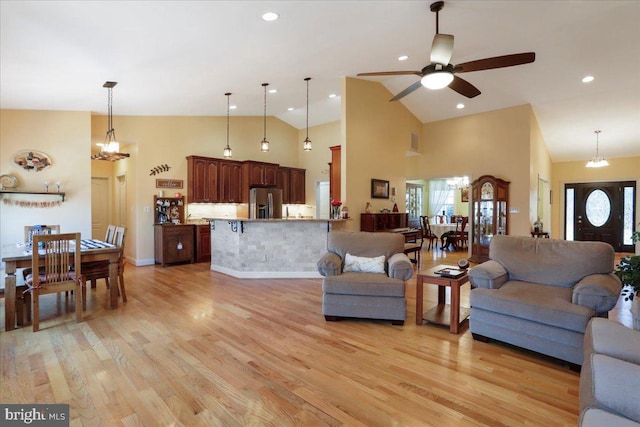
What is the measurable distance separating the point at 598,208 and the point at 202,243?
1089 cm

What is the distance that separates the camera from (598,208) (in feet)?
31.0

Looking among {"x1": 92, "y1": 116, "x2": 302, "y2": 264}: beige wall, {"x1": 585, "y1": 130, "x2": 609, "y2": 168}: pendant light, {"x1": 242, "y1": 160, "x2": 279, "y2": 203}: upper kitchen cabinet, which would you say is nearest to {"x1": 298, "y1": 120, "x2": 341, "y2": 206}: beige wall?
{"x1": 242, "y1": 160, "x2": 279, "y2": 203}: upper kitchen cabinet

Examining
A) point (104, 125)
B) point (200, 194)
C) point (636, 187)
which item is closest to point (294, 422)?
point (200, 194)

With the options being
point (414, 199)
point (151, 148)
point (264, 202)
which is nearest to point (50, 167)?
point (151, 148)

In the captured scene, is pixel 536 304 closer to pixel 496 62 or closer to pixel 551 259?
pixel 551 259

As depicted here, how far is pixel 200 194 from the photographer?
7.59m

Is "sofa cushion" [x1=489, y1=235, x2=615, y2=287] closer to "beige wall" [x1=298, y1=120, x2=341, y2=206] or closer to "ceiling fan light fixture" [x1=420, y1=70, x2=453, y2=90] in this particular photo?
"ceiling fan light fixture" [x1=420, y1=70, x2=453, y2=90]

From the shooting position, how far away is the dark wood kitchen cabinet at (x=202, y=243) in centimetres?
730

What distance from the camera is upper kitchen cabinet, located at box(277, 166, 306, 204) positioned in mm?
9008

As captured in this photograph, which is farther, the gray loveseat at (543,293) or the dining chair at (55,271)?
the dining chair at (55,271)

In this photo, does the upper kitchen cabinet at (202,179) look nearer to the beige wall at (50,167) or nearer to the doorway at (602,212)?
the beige wall at (50,167)

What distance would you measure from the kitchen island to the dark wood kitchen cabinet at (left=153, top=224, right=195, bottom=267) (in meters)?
1.93

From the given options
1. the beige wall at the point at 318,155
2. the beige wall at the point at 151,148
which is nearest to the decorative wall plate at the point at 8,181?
the beige wall at the point at 151,148

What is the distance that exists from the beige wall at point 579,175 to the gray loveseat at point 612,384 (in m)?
9.83
